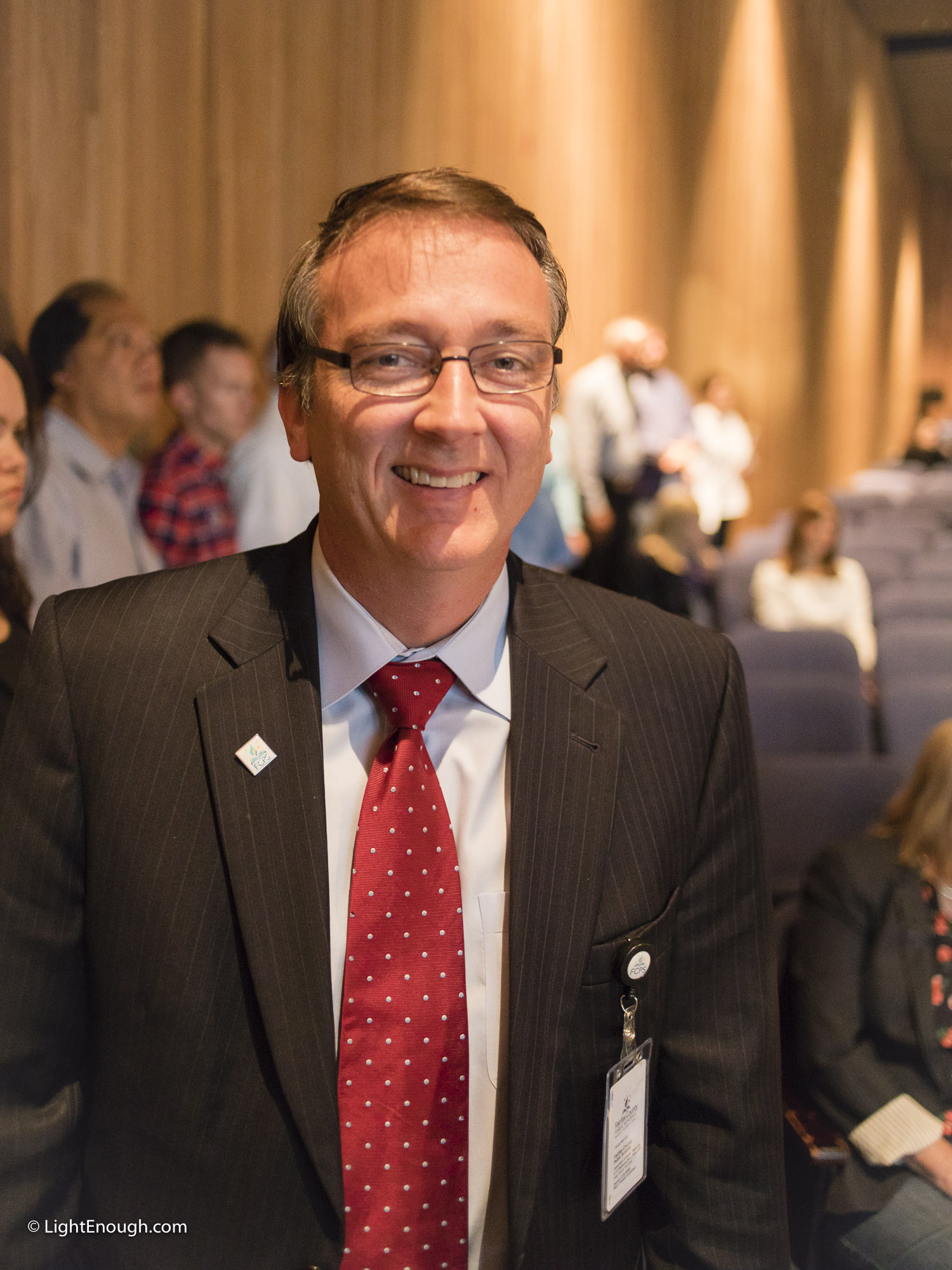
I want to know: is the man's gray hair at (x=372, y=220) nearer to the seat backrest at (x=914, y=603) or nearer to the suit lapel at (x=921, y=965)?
the suit lapel at (x=921, y=965)

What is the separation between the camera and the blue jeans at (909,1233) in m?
1.93

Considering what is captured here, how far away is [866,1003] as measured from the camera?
2.12 m

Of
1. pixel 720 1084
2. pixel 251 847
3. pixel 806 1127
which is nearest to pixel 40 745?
pixel 251 847

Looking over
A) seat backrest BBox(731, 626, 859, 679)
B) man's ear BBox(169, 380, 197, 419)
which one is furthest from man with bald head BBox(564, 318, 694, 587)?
man's ear BBox(169, 380, 197, 419)

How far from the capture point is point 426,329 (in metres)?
1.08

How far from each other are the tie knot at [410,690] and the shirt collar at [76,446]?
1147 mm

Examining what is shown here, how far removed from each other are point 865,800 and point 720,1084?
5.51ft

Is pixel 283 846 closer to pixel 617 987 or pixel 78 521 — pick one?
pixel 617 987

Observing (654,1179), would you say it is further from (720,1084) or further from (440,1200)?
(440,1200)

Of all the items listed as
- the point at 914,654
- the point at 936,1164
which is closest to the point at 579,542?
the point at 914,654

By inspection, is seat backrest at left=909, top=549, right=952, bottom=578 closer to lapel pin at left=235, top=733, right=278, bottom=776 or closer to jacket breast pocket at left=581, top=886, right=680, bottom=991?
jacket breast pocket at left=581, top=886, right=680, bottom=991

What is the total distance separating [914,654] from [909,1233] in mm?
2390

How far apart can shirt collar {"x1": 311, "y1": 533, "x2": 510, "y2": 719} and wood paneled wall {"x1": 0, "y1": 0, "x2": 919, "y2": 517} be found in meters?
1.31

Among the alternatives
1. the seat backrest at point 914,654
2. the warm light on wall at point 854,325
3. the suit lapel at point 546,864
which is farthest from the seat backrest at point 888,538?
the suit lapel at point 546,864
